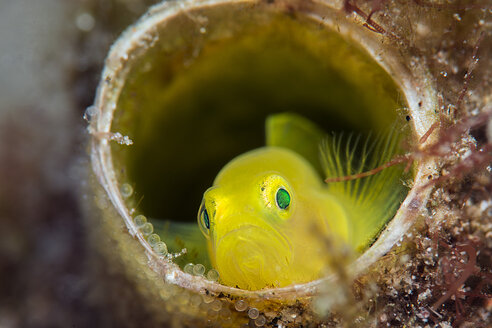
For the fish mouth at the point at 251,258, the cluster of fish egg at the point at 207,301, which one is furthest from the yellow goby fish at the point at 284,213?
the cluster of fish egg at the point at 207,301

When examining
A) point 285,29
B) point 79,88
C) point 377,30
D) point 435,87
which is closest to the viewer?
point 435,87

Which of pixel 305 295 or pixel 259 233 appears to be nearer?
pixel 305 295

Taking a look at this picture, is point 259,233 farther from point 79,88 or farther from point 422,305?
point 79,88

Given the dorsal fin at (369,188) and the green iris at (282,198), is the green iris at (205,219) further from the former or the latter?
the dorsal fin at (369,188)

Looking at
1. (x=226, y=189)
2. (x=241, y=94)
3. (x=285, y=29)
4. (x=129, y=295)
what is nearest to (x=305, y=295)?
(x=226, y=189)

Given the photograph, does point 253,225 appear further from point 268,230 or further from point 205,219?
point 205,219

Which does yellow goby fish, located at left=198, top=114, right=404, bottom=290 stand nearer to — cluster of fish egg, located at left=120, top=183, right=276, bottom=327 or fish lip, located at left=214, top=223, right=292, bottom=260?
fish lip, located at left=214, top=223, right=292, bottom=260
